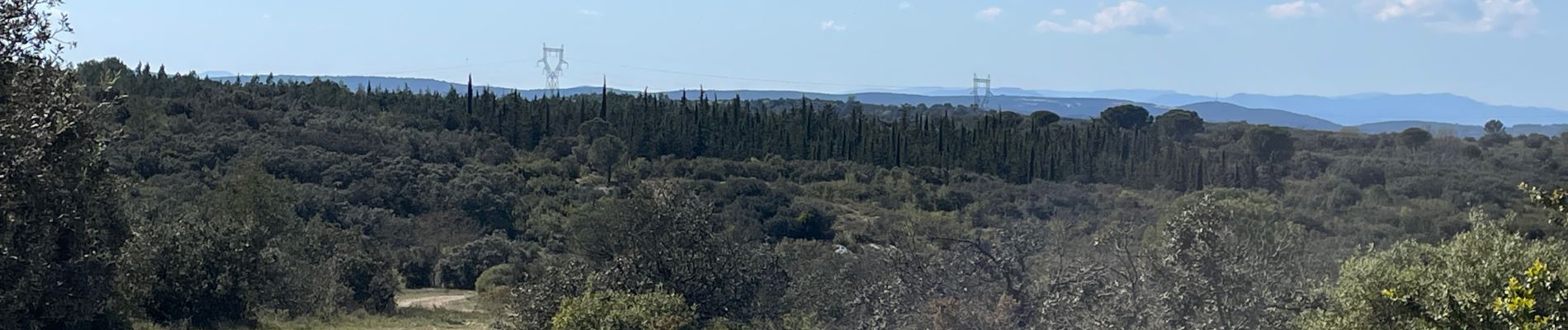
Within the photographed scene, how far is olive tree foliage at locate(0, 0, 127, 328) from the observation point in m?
7.38

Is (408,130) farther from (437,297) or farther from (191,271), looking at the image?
(191,271)

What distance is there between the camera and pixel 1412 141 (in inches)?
2601

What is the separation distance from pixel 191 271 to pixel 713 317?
884 centimetres

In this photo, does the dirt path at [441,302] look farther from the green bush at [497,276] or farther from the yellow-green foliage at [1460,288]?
the yellow-green foliage at [1460,288]

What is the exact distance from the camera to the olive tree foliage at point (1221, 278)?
48.9 ft

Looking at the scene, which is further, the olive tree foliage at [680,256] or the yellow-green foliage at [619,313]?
the olive tree foliage at [680,256]

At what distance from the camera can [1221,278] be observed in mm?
15289

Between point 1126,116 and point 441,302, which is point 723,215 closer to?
point 441,302

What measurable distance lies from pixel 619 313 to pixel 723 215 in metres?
10.3

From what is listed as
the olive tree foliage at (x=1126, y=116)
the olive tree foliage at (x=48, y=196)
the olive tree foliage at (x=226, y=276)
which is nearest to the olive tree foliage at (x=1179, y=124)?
the olive tree foliage at (x=1126, y=116)

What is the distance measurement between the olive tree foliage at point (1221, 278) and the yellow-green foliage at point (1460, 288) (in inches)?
86.9

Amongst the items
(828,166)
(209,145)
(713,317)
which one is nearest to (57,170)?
(713,317)

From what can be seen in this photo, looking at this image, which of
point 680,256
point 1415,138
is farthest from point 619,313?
point 1415,138

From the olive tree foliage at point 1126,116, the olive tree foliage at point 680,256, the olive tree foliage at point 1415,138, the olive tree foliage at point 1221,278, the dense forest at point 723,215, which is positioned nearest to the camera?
the dense forest at point 723,215
